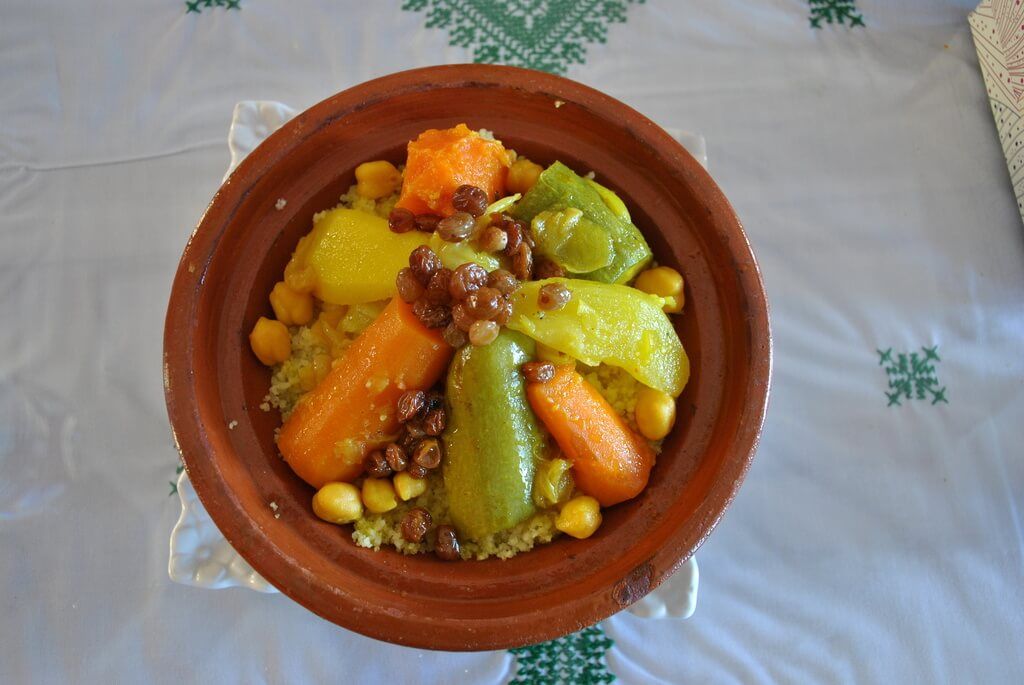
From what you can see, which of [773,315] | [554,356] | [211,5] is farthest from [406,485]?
[211,5]

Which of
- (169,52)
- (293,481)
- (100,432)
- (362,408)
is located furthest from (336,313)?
(169,52)

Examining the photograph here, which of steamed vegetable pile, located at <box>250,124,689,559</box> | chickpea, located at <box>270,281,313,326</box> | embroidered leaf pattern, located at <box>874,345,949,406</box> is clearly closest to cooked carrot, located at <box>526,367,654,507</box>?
steamed vegetable pile, located at <box>250,124,689,559</box>

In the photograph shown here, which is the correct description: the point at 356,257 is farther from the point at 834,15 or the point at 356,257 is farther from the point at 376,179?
the point at 834,15

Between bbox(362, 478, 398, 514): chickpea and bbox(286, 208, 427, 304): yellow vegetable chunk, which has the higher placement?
bbox(286, 208, 427, 304): yellow vegetable chunk

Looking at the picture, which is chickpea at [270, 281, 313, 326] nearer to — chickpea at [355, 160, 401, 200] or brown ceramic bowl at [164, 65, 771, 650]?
brown ceramic bowl at [164, 65, 771, 650]

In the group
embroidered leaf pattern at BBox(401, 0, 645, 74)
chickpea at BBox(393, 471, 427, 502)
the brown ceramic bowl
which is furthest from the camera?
embroidered leaf pattern at BBox(401, 0, 645, 74)

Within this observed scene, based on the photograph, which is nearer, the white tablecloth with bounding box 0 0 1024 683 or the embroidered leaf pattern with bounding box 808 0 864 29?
the white tablecloth with bounding box 0 0 1024 683
